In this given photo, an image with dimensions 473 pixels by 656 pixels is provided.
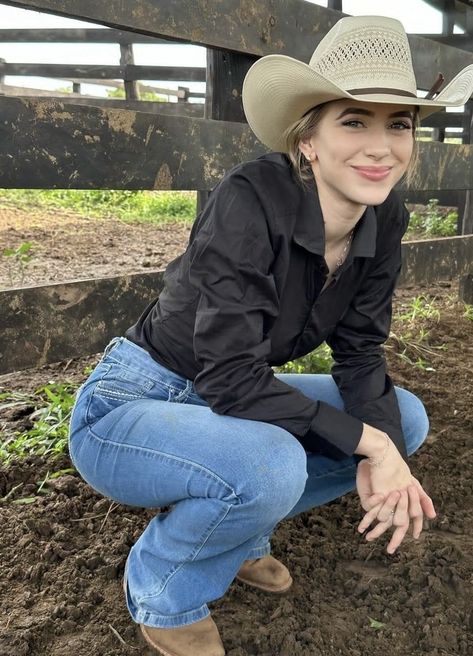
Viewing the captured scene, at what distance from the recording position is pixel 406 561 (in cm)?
200

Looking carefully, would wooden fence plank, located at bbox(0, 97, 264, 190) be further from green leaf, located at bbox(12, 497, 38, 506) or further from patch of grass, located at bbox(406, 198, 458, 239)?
patch of grass, located at bbox(406, 198, 458, 239)

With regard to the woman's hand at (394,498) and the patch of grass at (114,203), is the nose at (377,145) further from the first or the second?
the patch of grass at (114,203)

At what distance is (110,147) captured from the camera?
91.4 inches

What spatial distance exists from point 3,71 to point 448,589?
967cm

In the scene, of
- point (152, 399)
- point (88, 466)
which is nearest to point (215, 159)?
point (152, 399)

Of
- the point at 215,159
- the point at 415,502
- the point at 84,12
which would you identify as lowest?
the point at 415,502

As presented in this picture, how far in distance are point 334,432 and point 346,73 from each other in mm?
786

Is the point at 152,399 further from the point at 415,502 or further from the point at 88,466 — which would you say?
the point at 415,502

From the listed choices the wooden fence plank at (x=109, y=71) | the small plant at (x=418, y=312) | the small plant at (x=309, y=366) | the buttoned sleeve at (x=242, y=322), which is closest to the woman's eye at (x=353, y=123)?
the buttoned sleeve at (x=242, y=322)

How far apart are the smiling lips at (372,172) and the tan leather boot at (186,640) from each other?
3.39 feet

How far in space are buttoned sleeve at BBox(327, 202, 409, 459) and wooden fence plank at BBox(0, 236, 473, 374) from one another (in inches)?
33.3

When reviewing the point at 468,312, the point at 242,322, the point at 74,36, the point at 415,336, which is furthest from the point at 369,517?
the point at 74,36

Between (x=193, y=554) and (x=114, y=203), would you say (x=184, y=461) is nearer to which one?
(x=193, y=554)

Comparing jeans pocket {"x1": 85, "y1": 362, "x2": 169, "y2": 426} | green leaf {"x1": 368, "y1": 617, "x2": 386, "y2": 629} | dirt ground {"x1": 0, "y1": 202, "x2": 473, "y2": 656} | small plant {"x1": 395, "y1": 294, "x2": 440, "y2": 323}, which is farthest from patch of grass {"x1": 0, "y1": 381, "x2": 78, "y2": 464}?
small plant {"x1": 395, "y1": 294, "x2": 440, "y2": 323}
